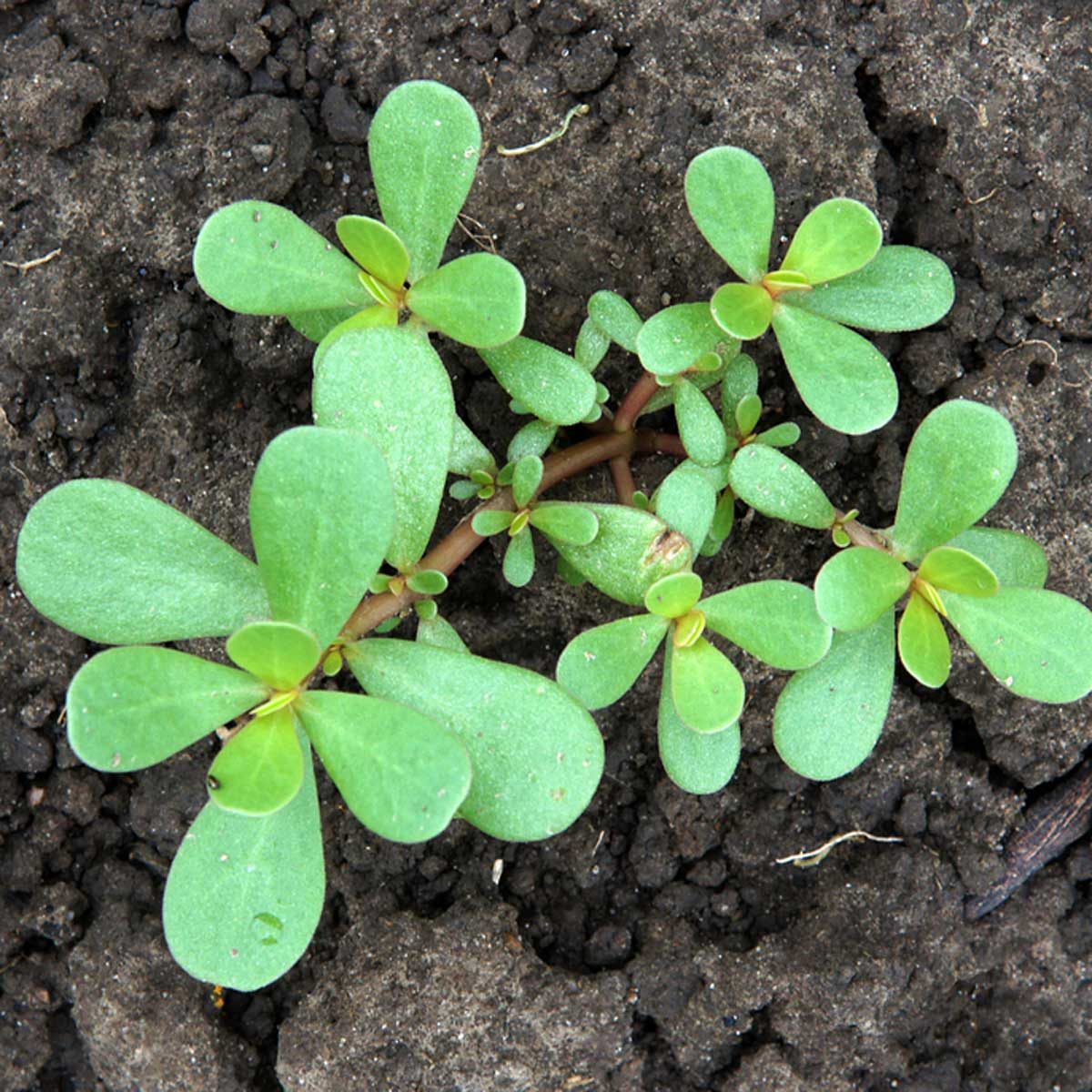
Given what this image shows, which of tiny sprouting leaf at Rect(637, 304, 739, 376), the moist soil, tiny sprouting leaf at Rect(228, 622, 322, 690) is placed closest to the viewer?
tiny sprouting leaf at Rect(228, 622, 322, 690)

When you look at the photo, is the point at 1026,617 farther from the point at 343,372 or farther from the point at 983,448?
the point at 343,372

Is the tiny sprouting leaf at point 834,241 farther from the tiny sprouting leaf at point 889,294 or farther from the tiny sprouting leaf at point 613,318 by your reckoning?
the tiny sprouting leaf at point 613,318

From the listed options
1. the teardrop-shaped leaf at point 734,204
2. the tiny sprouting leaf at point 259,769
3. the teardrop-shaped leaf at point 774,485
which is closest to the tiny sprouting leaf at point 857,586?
the teardrop-shaped leaf at point 774,485

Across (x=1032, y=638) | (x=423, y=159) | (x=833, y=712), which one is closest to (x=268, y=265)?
(x=423, y=159)

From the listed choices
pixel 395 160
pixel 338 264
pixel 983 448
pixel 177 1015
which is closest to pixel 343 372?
pixel 338 264

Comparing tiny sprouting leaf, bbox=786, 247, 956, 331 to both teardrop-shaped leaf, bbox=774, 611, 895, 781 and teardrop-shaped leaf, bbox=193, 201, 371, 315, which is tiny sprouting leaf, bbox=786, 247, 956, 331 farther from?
teardrop-shaped leaf, bbox=193, 201, 371, 315

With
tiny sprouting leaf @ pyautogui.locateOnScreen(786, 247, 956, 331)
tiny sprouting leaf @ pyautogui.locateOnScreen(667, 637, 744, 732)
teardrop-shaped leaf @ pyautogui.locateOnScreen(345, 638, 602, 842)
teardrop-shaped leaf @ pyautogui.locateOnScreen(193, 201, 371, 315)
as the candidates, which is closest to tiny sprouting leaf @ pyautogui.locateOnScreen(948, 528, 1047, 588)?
tiny sprouting leaf @ pyautogui.locateOnScreen(786, 247, 956, 331)
